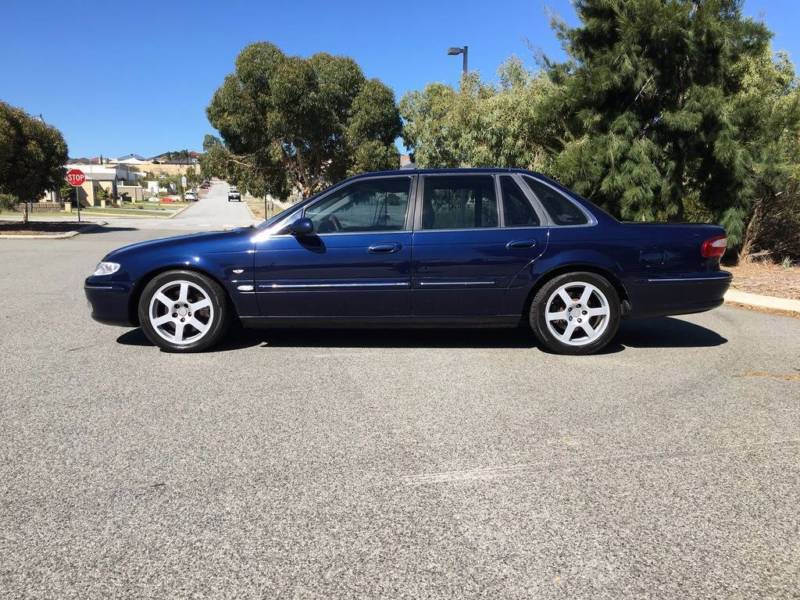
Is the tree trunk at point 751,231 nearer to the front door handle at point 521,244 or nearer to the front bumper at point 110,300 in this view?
the front door handle at point 521,244

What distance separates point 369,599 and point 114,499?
1.38 meters

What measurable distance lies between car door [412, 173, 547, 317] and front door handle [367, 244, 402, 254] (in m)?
0.16

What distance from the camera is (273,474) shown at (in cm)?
329

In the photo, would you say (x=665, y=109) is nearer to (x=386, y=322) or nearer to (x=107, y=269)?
(x=386, y=322)

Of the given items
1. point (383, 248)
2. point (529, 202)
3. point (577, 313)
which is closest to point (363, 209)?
point (383, 248)

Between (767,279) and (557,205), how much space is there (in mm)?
6781

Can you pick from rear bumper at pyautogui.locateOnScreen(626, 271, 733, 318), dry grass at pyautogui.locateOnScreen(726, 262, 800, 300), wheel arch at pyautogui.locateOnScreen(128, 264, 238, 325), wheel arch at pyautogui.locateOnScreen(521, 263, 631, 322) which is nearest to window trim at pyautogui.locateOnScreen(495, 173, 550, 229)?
wheel arch at pyautogui.locateOnScreen(521, 263, 631, 322)

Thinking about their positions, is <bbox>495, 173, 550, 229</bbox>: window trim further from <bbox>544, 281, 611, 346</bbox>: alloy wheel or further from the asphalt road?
the asphalt road

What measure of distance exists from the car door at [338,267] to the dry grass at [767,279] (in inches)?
258

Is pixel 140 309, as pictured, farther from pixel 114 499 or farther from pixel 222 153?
pixel 222 153

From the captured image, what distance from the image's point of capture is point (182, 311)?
579 cm

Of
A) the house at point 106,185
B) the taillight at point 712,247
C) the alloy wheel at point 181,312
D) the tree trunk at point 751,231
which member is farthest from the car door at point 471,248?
the house at point 106,185

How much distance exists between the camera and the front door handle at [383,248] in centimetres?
563

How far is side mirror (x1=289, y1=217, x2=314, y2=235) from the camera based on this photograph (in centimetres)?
550
